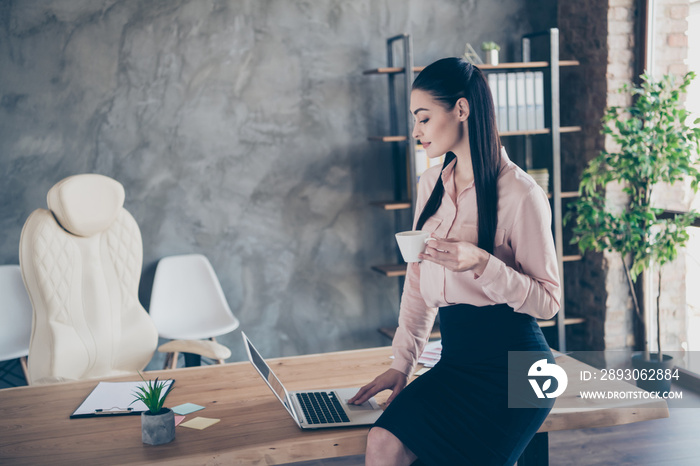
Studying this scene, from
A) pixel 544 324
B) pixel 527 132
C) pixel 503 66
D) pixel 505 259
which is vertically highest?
pixel 503 66

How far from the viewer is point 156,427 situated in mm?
1528

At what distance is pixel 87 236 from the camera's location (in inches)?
116

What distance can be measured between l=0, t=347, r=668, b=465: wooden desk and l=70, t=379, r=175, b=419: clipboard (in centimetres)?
2

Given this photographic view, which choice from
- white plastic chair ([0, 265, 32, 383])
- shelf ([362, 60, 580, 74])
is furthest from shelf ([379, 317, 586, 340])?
white plastic chair ([0, 265, 32, 383])

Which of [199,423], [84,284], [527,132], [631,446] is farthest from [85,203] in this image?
[631,446]

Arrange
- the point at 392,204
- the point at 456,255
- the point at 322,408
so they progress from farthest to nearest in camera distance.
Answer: the point at 392,204 → the point at 322,408 → the point at 456,255

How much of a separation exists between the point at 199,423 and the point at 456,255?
746 millimetres

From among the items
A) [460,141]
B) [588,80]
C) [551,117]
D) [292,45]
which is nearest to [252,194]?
[292,45]

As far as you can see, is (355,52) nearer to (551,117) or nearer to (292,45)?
(292,45)

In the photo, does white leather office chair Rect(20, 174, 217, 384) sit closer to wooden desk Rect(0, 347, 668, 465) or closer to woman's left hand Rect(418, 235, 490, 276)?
wooden desk Rect(0, 347, 668, 465)

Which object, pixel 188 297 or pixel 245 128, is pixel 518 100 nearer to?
pixel 245 128

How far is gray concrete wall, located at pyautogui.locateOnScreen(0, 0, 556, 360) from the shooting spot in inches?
149

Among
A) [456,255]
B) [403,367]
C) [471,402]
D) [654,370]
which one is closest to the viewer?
[456,255]

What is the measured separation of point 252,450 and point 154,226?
2692mm
